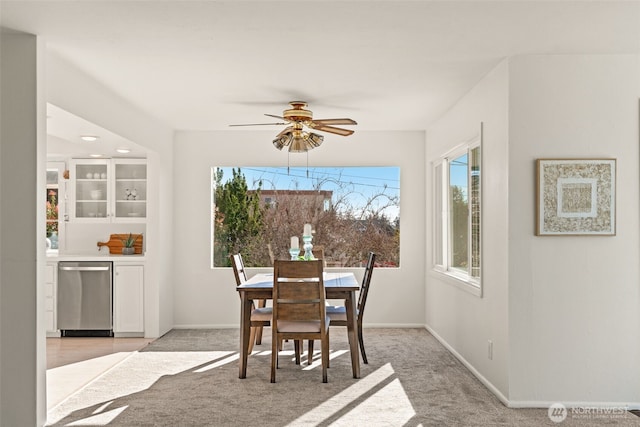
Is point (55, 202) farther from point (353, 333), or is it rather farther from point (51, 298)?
point (353, 333)

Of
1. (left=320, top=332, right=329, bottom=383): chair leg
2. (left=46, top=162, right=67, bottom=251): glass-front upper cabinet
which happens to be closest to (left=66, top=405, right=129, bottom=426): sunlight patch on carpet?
(left=320, top=332, right=329, bottom=383): chair leg

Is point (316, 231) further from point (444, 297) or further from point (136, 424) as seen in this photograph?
point (136, 424)

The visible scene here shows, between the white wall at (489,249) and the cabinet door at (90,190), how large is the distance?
14.1 feet

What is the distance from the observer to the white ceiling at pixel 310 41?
3322 mm

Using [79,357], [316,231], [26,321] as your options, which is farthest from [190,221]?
[26,321]

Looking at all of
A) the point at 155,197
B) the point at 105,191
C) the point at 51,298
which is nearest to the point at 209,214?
the point at 155,197

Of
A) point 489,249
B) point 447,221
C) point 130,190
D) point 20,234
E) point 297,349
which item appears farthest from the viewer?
point 130,190

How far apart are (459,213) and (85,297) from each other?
4.34 m

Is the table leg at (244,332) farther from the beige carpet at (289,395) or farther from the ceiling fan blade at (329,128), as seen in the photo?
the ceiling fan blade at (329,128)

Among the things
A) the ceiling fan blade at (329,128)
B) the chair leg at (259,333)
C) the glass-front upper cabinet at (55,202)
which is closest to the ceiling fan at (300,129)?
the ceiling fan blade at (329,128)

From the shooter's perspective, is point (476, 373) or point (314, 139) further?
point (314, 139)

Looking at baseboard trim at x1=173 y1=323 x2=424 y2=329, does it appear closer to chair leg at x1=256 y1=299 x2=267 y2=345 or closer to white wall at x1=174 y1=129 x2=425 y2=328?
white wall at x1=174 y1=129 x2=425 y2=328

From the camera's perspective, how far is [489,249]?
475cm

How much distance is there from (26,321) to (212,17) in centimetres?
218
